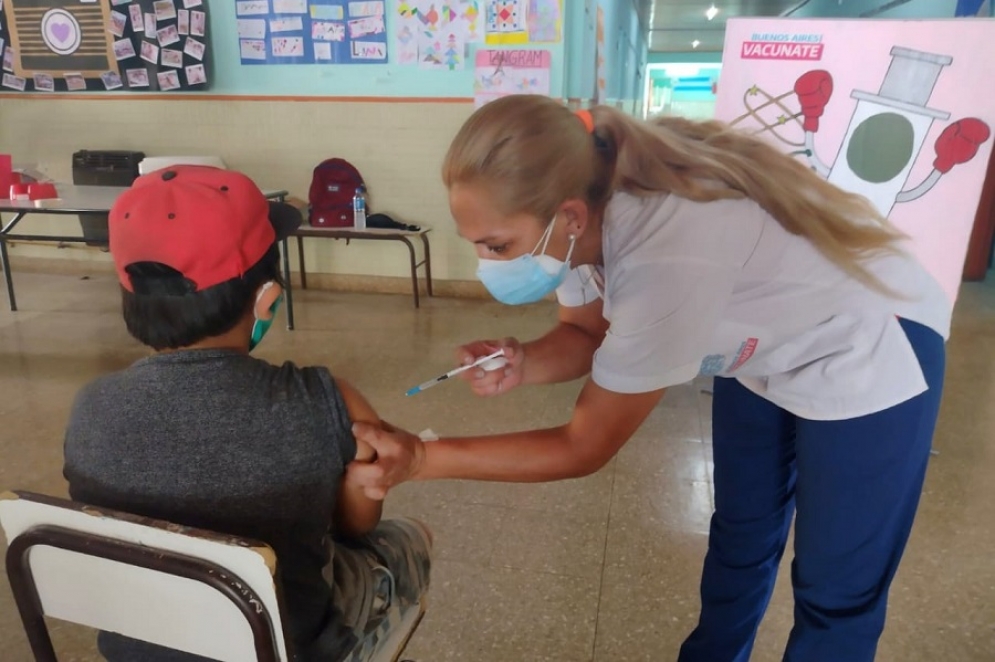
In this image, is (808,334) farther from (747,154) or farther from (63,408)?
(63,408)

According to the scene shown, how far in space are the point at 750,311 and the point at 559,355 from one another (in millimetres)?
446

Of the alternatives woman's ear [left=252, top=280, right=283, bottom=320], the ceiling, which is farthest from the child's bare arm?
the ceiling

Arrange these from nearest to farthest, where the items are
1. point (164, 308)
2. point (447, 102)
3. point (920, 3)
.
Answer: point (164, 308) < point (447, 102) < point (920, 3)

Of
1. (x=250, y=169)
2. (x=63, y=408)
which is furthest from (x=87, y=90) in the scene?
(x=63, y=408)

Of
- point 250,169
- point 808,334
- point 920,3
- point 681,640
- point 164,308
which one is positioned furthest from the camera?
point 920,3

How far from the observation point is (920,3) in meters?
6.06

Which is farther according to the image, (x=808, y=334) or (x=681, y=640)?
(x=681, y=640)

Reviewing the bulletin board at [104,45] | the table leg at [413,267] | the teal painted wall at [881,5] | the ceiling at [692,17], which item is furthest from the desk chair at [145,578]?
the ceiling at [692,17]

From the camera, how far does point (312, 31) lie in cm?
421

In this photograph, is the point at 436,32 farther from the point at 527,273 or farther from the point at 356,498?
the point at 356,498

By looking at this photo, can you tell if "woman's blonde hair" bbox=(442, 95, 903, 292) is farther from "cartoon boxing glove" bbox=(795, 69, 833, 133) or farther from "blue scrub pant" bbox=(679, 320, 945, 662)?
"cartoon boxing glove" bbox=(795, 69, 833, 133)

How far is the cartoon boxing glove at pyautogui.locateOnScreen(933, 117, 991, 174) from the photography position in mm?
2137

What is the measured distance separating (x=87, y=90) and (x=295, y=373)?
15.6 feet

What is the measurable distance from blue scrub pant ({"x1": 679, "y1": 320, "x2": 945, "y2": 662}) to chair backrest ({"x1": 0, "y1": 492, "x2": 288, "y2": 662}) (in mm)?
803
